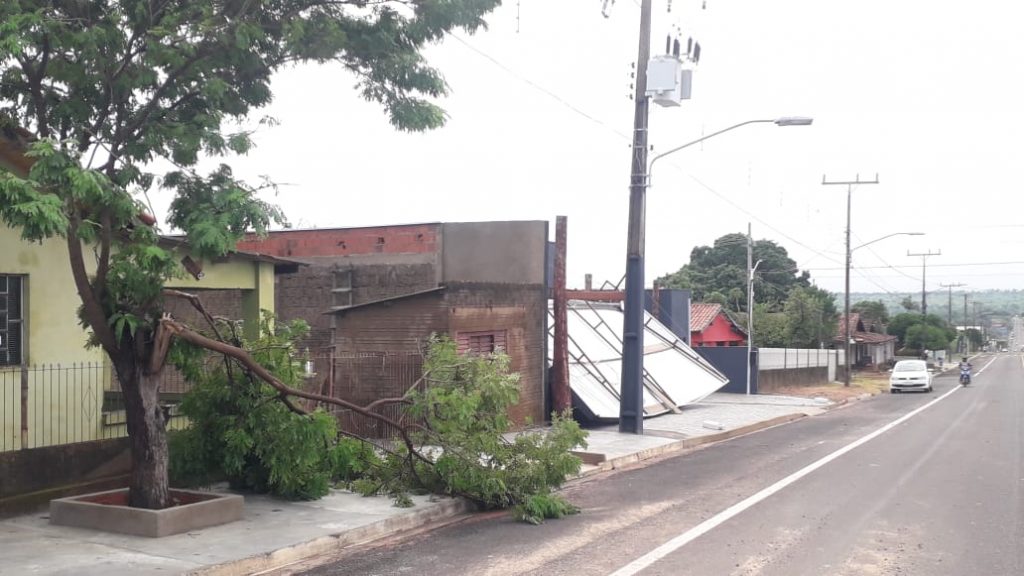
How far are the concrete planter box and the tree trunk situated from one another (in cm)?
22

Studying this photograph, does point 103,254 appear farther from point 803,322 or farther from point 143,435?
point 803,322

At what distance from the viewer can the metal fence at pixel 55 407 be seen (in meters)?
11.5

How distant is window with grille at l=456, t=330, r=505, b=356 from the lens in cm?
1928

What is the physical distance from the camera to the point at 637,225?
20.7m

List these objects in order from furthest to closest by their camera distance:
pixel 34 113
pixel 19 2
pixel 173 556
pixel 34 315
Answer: pixel 34 315
pixel 34 113
pixel 19 2
pixel 173 556

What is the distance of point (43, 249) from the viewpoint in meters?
12.1

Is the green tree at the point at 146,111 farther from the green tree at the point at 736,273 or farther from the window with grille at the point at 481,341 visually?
the green tree at the point at 736,273

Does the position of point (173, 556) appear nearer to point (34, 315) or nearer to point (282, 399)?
point (282, 399)

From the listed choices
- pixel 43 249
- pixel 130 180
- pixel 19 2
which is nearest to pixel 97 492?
pixel 43 249

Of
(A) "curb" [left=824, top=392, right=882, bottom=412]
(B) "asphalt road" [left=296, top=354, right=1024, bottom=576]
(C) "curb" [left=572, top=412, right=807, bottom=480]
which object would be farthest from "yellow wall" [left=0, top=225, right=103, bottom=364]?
(A) "curb" [left=824, top=392, right=882, bottom=412]

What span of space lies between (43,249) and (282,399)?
3.81 metres

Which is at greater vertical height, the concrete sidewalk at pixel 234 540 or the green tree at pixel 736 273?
the green tree at pixel 736 273

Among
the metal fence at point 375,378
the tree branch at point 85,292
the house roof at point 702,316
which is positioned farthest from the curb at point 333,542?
the house roof at point 702,316

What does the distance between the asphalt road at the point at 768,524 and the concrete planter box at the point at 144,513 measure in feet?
6.23
